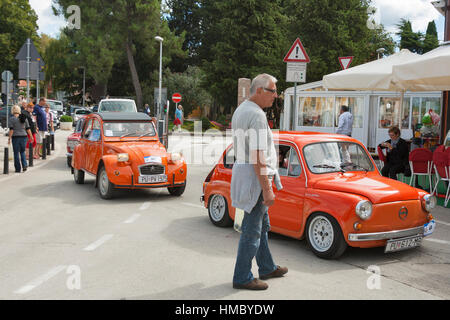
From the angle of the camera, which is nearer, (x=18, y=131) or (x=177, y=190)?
(x=177, y=190)

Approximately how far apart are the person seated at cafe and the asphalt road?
1.72 meters

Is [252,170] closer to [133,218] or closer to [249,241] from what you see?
[249,241]

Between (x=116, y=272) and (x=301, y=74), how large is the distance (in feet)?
23.9

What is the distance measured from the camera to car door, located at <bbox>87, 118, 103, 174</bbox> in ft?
37.8

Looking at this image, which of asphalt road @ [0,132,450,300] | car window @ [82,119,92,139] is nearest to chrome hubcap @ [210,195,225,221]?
asphalt road @ [0,132,450,300]

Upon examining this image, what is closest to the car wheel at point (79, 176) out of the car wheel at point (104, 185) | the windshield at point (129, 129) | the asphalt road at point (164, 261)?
the windshield at point (129, 129)

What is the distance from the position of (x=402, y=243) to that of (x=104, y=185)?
6.47 m

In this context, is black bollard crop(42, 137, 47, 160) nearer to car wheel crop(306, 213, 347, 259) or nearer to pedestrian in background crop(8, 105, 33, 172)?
pedestrian in background crop(8, 105, 33, 172)

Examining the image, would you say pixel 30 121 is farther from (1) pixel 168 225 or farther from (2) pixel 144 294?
(2) pixel 144 294

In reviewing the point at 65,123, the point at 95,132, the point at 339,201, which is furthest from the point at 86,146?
the point at 65,123

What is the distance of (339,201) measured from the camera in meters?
6.09

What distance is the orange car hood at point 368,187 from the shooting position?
6.14 metres

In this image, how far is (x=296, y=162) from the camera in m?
6.91
